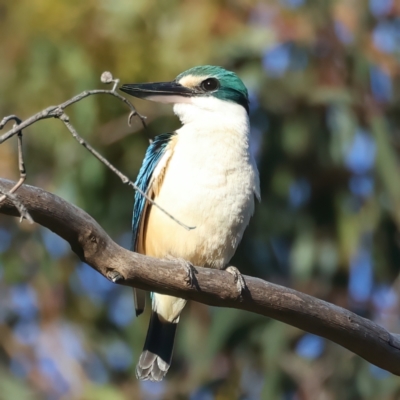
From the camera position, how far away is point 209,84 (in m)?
4.05

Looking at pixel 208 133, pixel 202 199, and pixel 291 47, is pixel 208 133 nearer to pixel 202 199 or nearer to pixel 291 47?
pixel 202 199

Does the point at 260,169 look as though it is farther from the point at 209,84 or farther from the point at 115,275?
the point at 115,275

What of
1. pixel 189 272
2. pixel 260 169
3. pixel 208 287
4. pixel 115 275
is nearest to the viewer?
pixel 115 275

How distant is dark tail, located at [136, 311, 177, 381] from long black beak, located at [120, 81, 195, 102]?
3.36ft

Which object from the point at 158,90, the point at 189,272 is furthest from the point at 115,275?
the point at 158,90

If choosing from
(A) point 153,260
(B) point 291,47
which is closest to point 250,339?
(B) point 291,47

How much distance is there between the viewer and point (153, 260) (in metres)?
2.71

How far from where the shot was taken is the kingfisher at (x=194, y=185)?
3.56 m

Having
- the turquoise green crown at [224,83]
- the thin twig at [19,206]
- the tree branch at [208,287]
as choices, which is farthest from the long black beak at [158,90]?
the thin twig at [19,206]

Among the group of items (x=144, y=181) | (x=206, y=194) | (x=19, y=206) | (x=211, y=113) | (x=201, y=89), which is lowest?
(x=19, y=206)

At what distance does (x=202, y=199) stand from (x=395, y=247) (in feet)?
8.33

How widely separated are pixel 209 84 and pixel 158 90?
0.29 m

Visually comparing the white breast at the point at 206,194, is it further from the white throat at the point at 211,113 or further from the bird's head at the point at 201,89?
the bird's head at the point at 201,89

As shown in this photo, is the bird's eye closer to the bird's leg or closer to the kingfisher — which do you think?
the kingfisher
